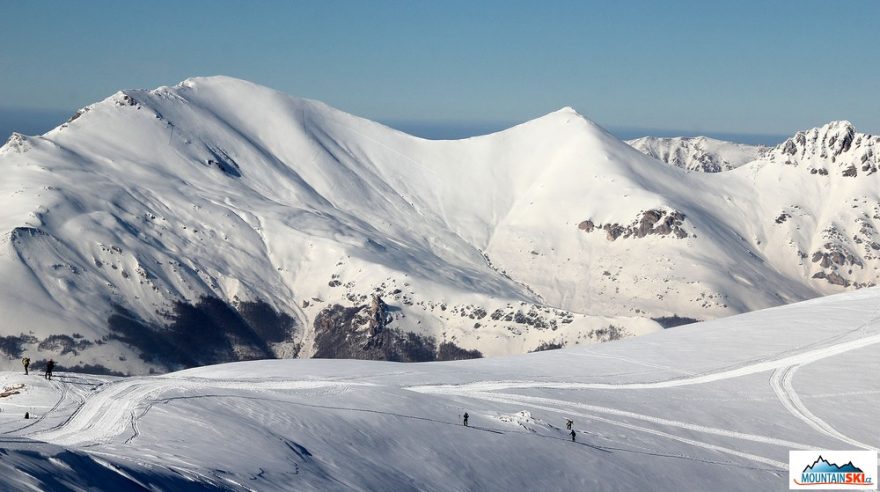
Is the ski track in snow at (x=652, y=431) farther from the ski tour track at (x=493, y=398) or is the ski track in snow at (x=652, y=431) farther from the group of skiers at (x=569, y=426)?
the group of skiers at (x=569, y=426)

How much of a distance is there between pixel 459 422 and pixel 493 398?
41.3ft

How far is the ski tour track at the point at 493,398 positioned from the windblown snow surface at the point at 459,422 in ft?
0.81

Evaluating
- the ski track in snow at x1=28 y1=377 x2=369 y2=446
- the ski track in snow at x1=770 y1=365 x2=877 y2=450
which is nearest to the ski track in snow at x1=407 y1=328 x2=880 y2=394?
the ski track in snow at x1=770 y1=365 x2=877 y2=450

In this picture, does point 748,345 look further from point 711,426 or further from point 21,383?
point 21,383

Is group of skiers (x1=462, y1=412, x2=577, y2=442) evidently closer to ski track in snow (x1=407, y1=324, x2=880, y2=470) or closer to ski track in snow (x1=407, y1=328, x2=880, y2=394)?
ski track in snow (x1=407, y1=324, x2=880, y2=470)

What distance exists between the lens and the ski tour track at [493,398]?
213ft

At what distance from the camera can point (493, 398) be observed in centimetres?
9450

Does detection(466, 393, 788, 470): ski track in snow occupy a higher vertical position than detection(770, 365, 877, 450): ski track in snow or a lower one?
lower

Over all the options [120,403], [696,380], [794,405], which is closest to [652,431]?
[794,405]

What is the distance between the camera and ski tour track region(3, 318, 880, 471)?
64.9 meters

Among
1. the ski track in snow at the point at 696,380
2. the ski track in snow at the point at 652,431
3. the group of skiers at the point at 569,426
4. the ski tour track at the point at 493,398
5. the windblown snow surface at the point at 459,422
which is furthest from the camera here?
the ski track in snow at the point at 696,380

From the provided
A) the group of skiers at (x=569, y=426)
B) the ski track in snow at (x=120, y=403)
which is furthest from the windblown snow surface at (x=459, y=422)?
the group of skiers at (x=569, y=426)

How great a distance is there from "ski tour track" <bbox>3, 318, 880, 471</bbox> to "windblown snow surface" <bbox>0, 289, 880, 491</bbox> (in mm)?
246

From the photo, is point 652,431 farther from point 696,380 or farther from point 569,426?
point 696,380
